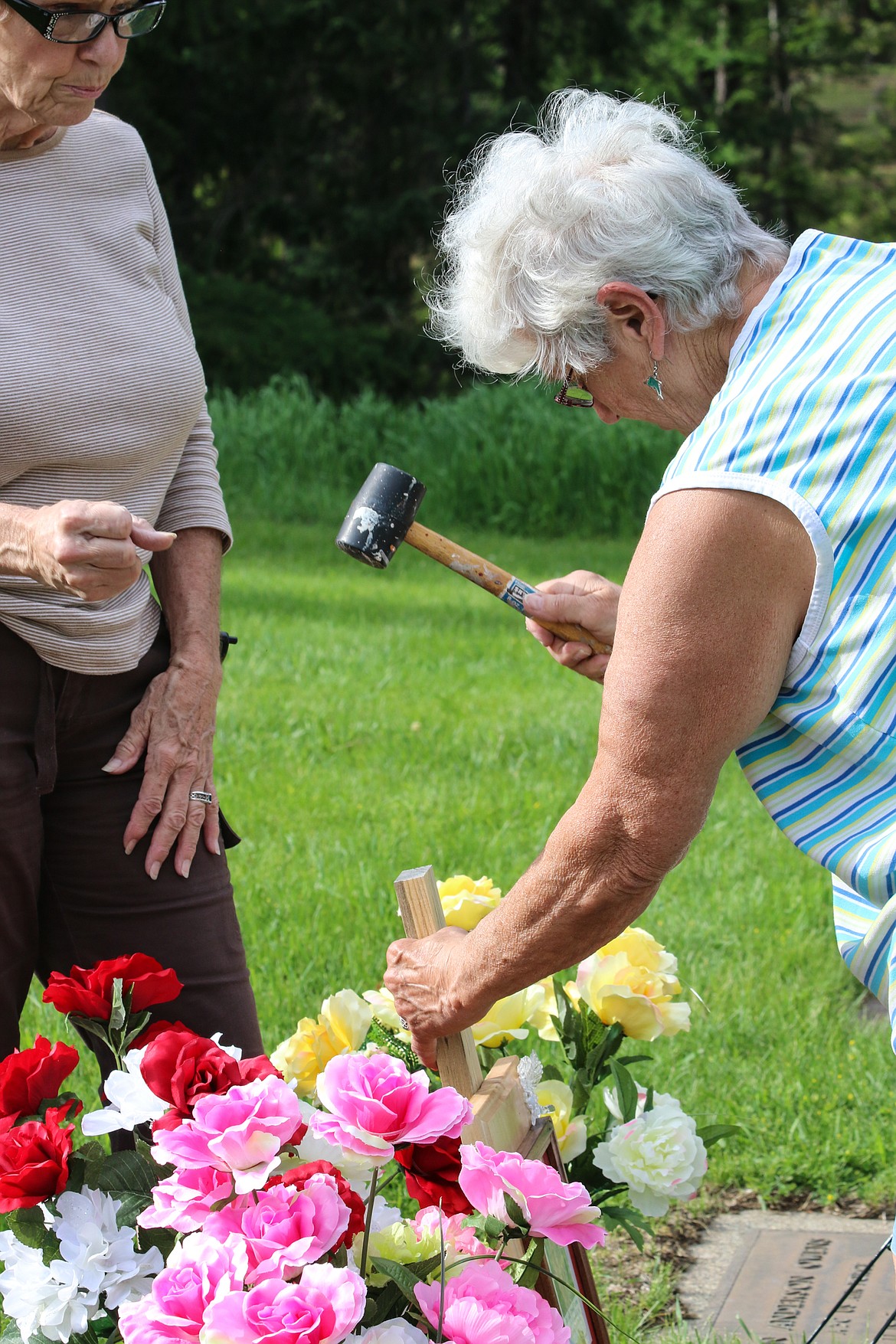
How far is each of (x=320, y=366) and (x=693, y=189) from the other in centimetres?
2125

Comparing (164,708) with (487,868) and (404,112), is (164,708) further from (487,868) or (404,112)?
(404,112)

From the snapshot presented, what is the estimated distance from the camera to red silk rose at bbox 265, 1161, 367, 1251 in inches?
51.5

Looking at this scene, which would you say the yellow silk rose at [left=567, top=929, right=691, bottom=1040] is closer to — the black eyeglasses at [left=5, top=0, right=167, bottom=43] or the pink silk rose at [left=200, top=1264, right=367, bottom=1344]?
the pink silk rose at [left=200, top=1264, right=367, bottom=1344]

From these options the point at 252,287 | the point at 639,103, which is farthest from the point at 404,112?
the point at 639,103

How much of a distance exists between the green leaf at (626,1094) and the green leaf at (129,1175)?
89 cm

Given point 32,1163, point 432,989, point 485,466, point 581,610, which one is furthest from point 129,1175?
point 485,466

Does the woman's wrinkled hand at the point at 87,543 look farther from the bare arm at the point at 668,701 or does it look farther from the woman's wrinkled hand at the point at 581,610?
the woman's wrinkled hand at the point at 581,610

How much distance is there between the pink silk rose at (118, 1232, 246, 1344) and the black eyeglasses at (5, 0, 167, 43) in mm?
1418

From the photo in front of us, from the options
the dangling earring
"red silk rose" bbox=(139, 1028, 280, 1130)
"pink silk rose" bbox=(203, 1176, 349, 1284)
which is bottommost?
"red silk rose" bbox=(139, 1028, 280, 1130)

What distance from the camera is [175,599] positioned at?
2.23 meters

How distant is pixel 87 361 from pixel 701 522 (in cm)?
94

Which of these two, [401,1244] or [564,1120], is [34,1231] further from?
[564,1120]

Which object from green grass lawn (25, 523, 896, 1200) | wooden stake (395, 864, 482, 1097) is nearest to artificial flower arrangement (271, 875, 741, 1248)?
wooden stake (395, 864, 482, 1097)

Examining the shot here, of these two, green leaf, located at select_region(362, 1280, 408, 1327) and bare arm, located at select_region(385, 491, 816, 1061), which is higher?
bare arm, located at select_region(385, 491, 816, 1061)
